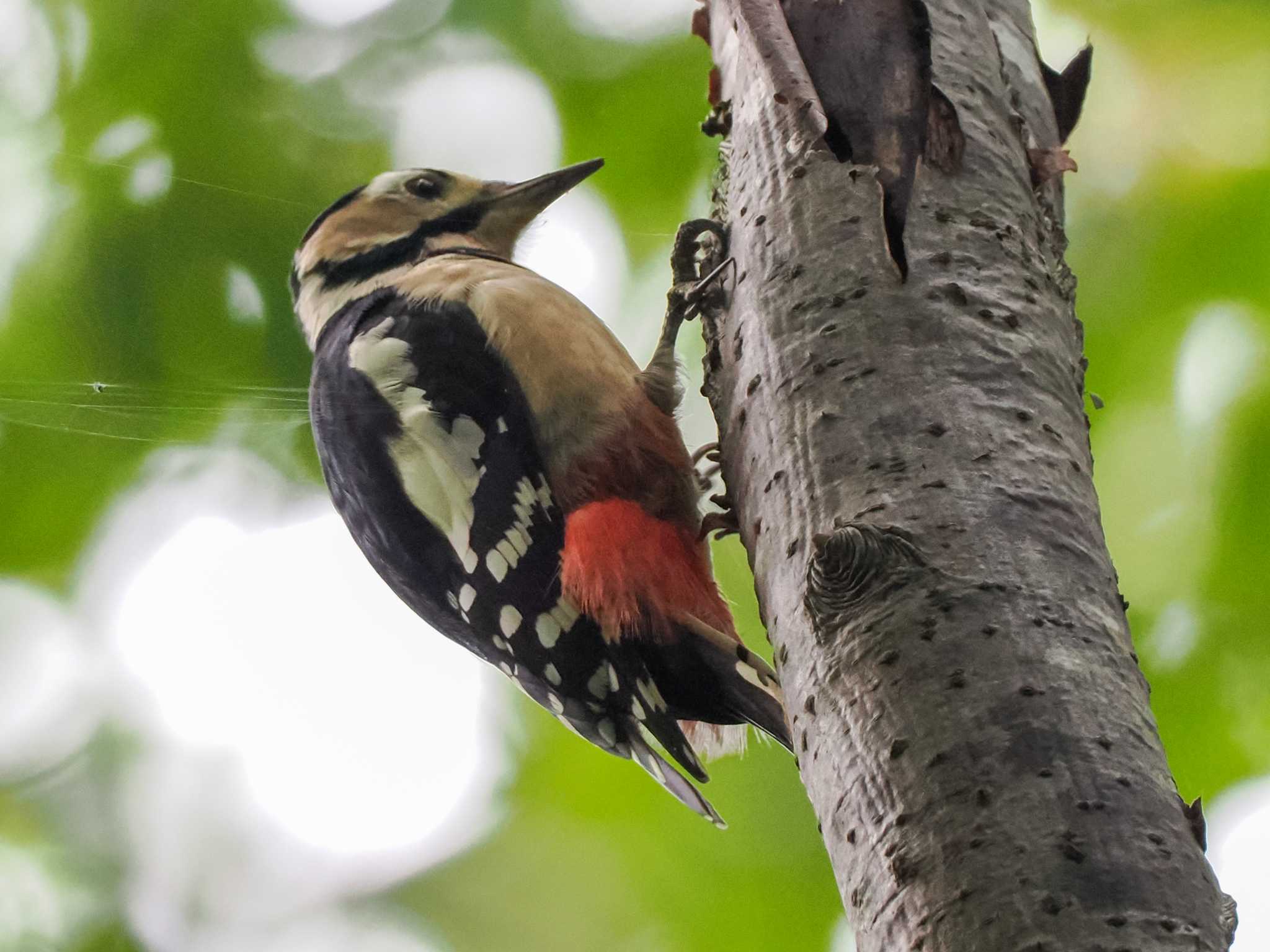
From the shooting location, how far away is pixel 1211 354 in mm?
2174

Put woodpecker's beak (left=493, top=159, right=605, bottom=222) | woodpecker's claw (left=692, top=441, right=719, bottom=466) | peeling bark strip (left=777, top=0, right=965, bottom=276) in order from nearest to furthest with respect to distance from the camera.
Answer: peeling bark strip (left=777, top=0, right=965, bottom=276) < woodpecker's claw (left=692, top=441, right=719, bottom=466) < woodpecker's beak (left=493, top=159, right=605, bottom=222)

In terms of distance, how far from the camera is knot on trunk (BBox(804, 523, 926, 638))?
94 centimetres

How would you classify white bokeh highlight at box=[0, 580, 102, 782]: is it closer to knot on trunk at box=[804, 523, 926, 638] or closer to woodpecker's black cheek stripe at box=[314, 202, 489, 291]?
woodpecker's black cheek stripe at box=[314, 202, 489, 291]

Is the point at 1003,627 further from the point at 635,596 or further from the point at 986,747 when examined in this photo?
the point at 635,596

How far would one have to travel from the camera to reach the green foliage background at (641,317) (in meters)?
2.14

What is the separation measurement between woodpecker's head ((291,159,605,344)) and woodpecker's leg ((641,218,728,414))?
2.06 feet

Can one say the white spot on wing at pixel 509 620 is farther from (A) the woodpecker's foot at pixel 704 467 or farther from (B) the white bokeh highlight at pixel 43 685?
(B) the white bokeh highlight at pixel 43 685

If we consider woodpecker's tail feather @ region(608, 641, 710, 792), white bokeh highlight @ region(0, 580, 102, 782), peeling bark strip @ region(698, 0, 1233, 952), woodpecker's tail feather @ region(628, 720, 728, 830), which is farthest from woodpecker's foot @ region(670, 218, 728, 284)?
white bokeh highlight @ region(0, 580, 102, 782)

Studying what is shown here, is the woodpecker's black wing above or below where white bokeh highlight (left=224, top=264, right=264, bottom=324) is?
below

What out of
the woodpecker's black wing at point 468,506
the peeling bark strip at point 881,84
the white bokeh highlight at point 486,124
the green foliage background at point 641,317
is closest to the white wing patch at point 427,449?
the woodpecker's black wing at point 468,506

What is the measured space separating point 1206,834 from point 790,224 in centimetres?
69

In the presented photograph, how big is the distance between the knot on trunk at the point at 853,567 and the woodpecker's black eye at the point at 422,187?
6.00ft

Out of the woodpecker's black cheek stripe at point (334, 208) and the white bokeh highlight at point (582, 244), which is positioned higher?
the woodpecker's black cheek stripe at point (334, 208)

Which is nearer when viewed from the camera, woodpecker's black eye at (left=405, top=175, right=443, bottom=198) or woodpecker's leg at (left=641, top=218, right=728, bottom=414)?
woodpecker's leg at (left=641, top=218, right=728, bottom=414)
